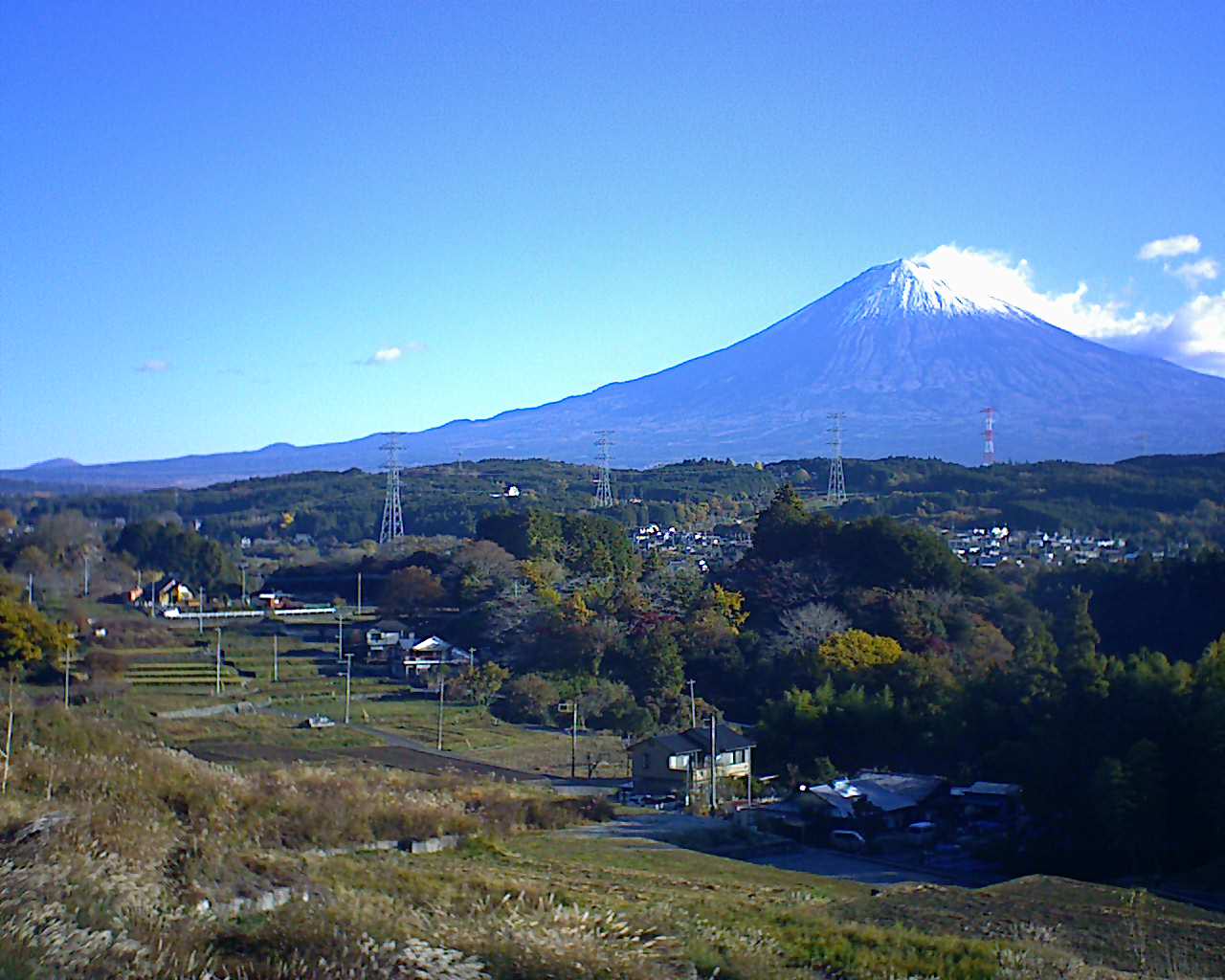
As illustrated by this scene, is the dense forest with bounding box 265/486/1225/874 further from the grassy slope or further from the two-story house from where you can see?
the grassy slope

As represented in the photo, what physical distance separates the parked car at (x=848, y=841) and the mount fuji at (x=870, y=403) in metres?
22.6

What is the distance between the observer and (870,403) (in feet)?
152

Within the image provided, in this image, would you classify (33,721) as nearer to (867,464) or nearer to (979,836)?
(979,836)

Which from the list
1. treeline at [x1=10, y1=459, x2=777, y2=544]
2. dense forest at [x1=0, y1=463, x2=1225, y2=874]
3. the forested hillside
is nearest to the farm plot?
dense forest at [x1=0, y1=463, x2=1225, y2=874]

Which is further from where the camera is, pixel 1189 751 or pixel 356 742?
pixel 356 742

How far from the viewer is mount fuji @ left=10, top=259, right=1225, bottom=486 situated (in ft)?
121

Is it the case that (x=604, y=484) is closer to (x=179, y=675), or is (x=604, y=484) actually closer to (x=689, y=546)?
(x=689, y=546)

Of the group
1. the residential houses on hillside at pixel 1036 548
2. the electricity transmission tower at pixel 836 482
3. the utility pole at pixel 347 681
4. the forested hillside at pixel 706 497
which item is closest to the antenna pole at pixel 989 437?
the forested hillside at pixel 706 497

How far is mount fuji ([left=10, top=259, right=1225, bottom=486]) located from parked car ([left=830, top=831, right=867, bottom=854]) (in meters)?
22.6

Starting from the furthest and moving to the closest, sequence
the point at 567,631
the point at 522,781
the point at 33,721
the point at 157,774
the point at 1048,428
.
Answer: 1. the point at 1048,428
2. the point at 567,631
3. the point at 522,781
4. the point at 33,721
5. the point at 157,774

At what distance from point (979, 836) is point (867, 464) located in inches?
900

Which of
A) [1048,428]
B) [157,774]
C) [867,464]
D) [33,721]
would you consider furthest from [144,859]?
[1048,428]

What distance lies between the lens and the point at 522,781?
12133mm

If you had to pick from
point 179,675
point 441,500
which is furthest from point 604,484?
point 179,675
